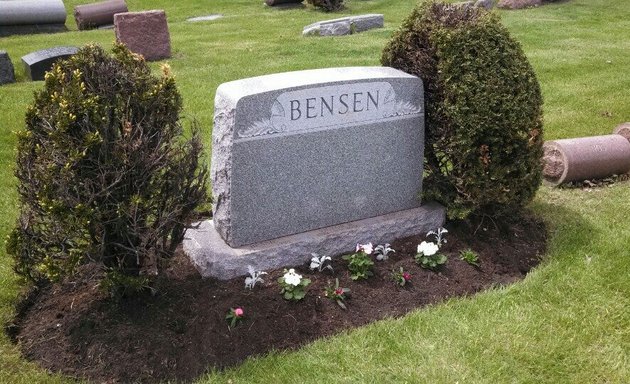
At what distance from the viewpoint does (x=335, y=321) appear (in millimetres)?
4238

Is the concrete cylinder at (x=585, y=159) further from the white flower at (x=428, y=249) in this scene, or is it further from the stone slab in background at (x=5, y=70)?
the stone slab in background at (x=5, y=70)

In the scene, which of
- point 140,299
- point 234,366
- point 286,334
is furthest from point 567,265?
point 140,299

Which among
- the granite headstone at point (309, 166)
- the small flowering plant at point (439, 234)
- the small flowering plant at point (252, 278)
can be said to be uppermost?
the granite headstone at point (309, 166)

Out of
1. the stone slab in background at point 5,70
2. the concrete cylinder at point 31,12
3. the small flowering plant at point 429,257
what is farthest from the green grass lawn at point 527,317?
the concrete cylinder at point 31,12

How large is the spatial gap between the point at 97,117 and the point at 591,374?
3206mm

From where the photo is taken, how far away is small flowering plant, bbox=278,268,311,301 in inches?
170

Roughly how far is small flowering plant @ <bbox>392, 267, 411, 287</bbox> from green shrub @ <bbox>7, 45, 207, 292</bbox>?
1.52 meters

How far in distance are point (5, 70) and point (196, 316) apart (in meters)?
8.00

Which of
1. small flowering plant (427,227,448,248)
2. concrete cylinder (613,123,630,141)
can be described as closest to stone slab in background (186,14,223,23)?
concrete cylinder (613,123,630,141)

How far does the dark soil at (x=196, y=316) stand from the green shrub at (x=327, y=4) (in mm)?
14148

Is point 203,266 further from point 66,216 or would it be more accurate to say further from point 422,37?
point 422,37

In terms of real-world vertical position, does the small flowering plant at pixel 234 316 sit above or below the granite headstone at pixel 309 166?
below

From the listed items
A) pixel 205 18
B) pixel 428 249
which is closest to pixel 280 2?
pixel 205 18

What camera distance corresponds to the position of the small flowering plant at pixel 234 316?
4.05 meters
